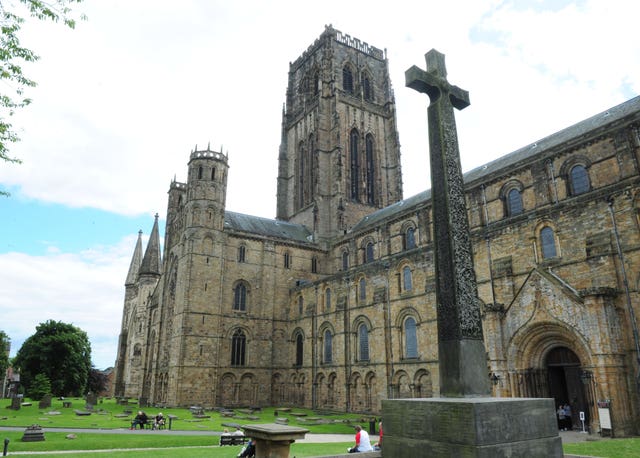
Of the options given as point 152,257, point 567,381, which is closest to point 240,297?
point 152,257

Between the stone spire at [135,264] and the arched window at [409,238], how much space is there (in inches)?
1764

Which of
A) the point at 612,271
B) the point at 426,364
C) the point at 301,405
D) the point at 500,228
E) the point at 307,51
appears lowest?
the point at 301,405

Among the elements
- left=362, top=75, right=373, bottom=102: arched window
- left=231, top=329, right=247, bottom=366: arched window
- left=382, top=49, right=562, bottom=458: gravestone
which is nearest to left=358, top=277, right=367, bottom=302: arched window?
left=231, top=329, right=247, bottom=366: arched window

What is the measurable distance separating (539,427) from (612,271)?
683 inches

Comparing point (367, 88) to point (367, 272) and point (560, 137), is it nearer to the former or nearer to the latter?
point (367, 272)

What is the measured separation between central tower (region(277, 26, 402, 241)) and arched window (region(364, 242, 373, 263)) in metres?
7.12

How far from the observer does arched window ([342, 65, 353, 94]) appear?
197 ft

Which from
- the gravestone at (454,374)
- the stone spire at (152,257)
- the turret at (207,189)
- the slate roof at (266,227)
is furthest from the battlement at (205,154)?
the gravestone at (454,374)

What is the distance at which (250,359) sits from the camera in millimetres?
43094

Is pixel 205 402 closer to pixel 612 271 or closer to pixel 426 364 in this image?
pixel 426 364

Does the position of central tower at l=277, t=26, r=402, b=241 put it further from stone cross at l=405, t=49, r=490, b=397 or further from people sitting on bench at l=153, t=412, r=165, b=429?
stone cross at l=405, t=49, r=490, b=397

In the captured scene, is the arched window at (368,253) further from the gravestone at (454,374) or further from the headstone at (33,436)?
the gravestone at (454,374)

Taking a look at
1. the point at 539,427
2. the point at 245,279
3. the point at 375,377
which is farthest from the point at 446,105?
the point at 245,279

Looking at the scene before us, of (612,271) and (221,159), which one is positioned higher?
(221,159)
